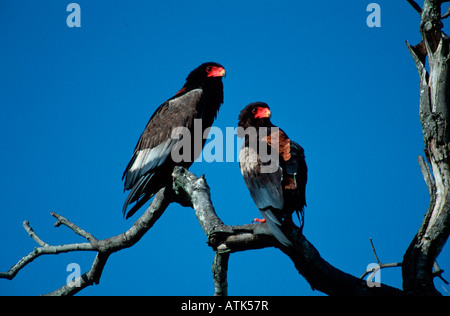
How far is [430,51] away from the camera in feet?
11.3

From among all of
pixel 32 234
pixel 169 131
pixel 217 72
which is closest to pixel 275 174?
pixel 32 234

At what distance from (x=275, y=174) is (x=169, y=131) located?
2560 mm

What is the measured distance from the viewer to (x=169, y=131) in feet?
20.1

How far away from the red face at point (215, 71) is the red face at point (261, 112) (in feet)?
5.20

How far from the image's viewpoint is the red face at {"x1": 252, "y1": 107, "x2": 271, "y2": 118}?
199 inches

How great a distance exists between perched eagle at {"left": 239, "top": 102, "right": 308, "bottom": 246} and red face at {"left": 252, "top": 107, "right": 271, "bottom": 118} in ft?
1.73

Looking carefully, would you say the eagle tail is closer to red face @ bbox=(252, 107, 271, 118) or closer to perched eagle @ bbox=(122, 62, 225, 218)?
red face @ bbox=(252, 107, 271, 118)

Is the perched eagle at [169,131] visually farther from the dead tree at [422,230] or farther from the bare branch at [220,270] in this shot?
the bare branch at [220,270]

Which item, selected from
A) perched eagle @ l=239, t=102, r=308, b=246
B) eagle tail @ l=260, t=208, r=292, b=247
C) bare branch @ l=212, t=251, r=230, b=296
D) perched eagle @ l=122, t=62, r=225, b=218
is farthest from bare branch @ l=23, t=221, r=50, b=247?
eagle tail @ l=260, t=208, r=292, b=247

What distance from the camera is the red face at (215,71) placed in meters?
6.51

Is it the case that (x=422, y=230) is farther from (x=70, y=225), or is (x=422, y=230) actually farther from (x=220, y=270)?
(x=70, y=225)
